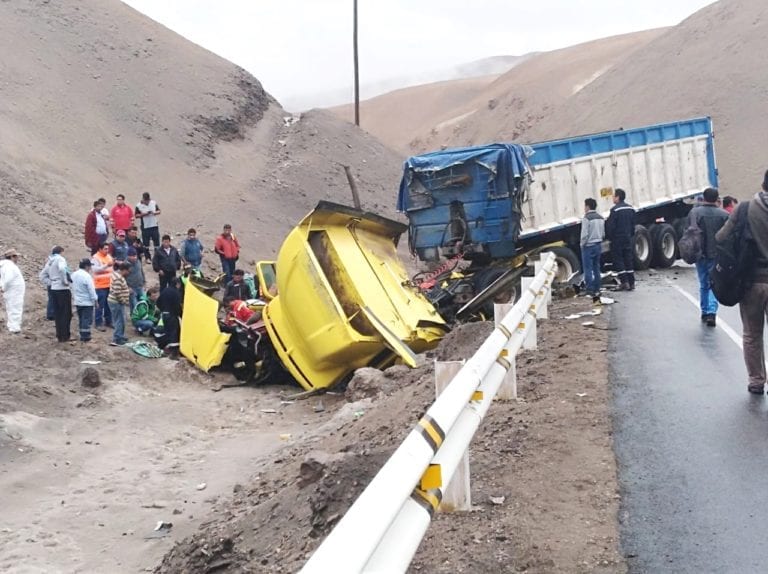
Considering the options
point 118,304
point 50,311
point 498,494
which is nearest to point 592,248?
point 118,304

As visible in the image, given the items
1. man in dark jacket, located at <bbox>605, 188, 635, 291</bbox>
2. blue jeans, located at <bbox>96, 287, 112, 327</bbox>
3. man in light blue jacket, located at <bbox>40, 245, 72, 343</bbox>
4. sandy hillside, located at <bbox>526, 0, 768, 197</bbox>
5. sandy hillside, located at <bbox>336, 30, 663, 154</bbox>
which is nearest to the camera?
man in light blue jacket, located at <bbox>40, 245, 72, 343</bbox>

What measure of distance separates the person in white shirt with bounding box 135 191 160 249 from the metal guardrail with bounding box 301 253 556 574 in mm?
17722

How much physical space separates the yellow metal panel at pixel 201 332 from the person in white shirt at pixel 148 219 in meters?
6.85

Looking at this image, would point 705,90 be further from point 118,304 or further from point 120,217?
point 118,304

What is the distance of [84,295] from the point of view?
14961mm

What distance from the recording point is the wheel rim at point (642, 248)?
19.4 metres

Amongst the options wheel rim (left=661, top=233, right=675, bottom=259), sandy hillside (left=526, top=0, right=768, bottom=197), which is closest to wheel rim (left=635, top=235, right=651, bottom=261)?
wheel rim (left=661, top=233, right=675, bottom=259)

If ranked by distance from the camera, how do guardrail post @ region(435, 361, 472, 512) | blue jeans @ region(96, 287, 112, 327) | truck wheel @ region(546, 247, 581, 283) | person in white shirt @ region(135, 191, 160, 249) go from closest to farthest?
guardrail post @ region(435, 361, 472, 512)
blue jeans @ region(96, 287, 112, 327)
truck wheel @ region(546, 247, 581, 283)
person in white shirt @ region(135, 191, 160, 249)

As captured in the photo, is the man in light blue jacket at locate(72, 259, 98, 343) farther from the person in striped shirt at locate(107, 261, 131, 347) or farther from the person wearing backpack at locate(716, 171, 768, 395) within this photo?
the person wearing backpack at locate(716, 171, 768, 395)

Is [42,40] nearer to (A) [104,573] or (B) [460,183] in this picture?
(B) [460,183]

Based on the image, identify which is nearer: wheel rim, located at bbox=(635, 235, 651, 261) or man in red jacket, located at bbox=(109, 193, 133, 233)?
wheel rim, located at bbox=(635, 235, 651, 261)

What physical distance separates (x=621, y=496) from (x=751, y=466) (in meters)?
1.10

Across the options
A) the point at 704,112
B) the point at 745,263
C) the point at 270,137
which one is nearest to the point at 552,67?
the point at 704,112

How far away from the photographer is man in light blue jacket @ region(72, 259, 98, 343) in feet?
49.0
